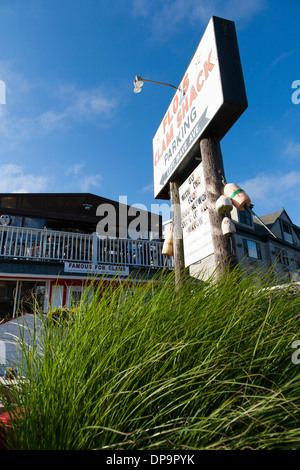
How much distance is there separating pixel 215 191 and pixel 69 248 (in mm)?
8962

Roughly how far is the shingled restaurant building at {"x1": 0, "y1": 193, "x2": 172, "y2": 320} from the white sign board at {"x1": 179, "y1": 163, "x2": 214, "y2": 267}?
3481mm

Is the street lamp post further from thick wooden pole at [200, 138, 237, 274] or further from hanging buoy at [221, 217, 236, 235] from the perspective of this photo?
hanging buoy at [221, 217, 236, 235]

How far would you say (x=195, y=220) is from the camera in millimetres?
4578

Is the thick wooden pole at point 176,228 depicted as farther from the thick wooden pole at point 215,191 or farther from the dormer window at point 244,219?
the dormer window at point 244,219

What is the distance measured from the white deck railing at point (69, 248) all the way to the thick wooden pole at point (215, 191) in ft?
21.3

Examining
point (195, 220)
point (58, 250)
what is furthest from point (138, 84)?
point (58, 250)

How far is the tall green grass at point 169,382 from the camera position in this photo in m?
1.35

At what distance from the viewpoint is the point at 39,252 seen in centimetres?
1062

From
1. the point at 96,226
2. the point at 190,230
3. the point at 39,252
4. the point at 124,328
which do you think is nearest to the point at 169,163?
the point at 190,230

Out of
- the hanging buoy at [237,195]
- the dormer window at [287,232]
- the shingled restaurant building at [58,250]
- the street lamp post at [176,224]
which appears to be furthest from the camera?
the dormer window at [287,232]

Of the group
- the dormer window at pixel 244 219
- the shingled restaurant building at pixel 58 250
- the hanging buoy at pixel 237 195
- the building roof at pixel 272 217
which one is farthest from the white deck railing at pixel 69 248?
the building roof at pixel 272 217

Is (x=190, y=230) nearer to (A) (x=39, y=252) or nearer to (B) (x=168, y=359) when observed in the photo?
(B) (x=168, y=359)

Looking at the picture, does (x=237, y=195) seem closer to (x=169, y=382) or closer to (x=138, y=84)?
(x=169, y=382)

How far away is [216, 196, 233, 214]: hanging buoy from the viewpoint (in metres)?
3.72
